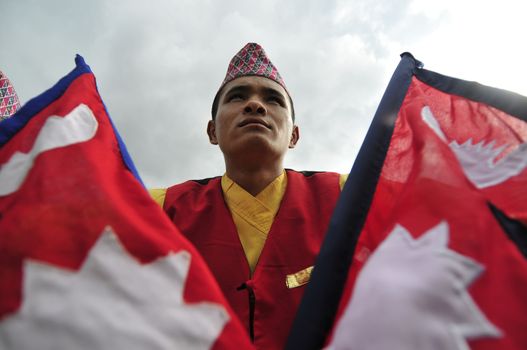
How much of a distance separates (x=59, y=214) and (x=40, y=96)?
2.15 feet

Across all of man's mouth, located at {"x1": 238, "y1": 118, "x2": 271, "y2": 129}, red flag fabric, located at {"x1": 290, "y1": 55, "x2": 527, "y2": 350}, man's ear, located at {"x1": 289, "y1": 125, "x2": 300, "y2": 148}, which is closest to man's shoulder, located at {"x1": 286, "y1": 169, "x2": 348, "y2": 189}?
man's mouth, located at {"x1": 238, "y1": 118, "x2": 271, "y2": 129}

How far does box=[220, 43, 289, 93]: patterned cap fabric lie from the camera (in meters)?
2.60

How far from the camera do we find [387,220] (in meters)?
1.01

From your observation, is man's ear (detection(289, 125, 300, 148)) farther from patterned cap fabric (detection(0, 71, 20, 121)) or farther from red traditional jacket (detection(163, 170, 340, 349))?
patterned cap fabric (detection(0, 71, 20, 121))

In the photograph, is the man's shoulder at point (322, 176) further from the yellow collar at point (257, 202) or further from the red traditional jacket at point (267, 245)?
the yellow collar at point (257, 202)

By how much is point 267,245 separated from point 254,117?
84 centimetres

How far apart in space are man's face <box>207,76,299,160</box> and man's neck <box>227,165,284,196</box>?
14cm

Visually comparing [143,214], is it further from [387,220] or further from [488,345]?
[488,345]

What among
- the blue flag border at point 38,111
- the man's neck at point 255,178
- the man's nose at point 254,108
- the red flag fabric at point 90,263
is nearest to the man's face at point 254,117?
the man's nose at point 254,108

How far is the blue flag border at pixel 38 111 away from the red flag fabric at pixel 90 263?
8cm

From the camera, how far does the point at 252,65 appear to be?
2.65 meters

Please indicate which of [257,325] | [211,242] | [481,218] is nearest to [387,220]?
[481,218]

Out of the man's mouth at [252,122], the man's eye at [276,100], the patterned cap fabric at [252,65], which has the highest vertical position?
the patterned cap fabric at [252,65]

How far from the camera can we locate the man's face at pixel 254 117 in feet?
7.01
